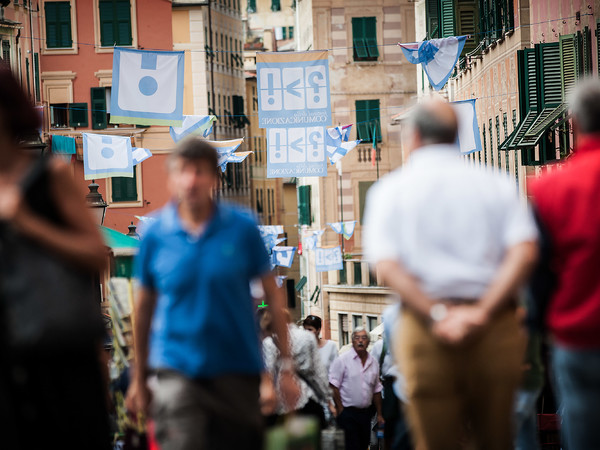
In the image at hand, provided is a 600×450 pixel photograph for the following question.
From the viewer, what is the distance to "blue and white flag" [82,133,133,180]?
103 ft

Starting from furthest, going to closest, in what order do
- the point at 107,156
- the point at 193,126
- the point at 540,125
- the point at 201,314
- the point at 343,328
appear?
the point at 343,328, the point at 107,156, the point at 193,126, the point at 540,125, the point at 201,314

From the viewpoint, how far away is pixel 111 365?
10.7 m

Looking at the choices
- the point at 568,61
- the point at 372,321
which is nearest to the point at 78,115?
the point at 372,321

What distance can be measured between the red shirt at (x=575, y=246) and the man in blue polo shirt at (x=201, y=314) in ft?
3.98

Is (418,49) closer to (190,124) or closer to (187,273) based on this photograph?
(190,124)

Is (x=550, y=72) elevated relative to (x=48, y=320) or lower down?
elevated

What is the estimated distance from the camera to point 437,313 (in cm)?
581

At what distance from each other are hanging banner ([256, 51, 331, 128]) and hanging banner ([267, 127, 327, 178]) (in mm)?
2958

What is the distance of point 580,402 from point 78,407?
198cm

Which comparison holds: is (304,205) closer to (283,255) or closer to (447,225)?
(283,255)

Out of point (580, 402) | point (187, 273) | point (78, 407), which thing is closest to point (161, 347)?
point (187, 273)

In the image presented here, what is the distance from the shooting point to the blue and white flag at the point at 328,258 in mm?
50062

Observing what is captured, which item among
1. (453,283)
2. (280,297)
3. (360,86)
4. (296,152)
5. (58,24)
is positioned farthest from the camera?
(360,86)

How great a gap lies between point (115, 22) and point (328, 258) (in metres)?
13.9
